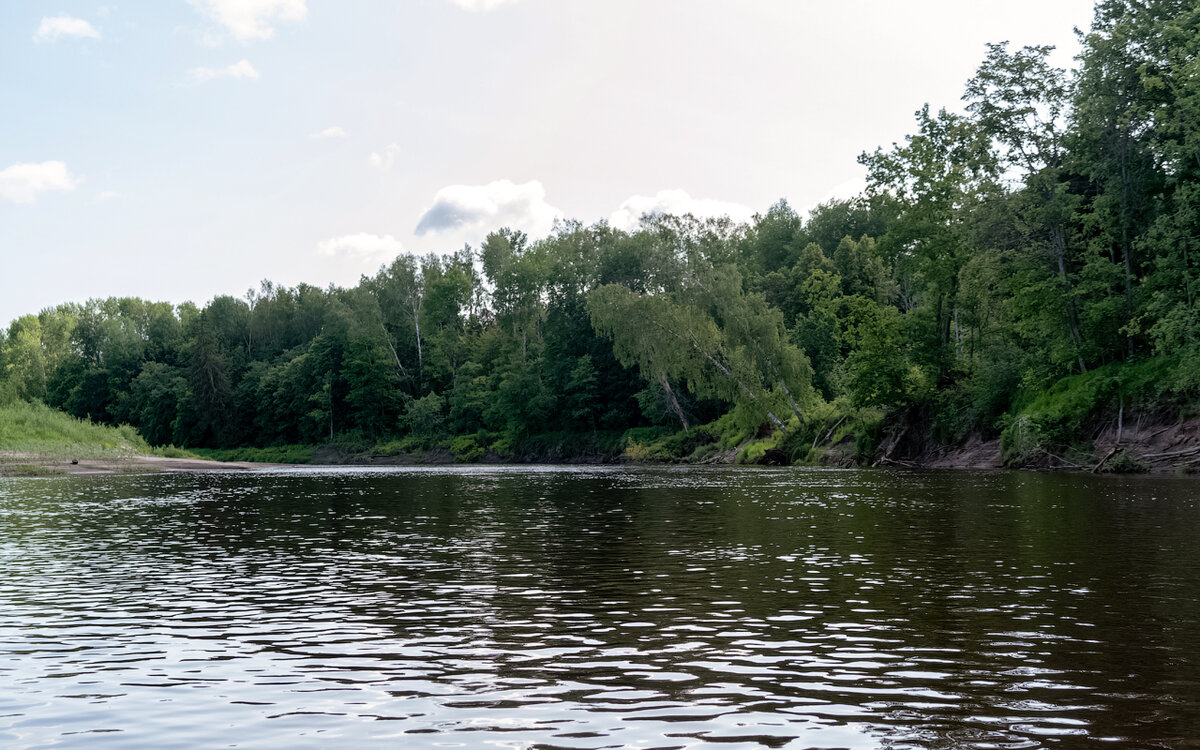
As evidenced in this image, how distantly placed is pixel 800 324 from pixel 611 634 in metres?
83.2

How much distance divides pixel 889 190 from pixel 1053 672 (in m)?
58.0

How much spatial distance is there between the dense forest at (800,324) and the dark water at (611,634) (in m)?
28.1

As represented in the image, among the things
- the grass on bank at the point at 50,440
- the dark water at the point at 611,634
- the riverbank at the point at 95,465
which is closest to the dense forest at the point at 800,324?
the dark water at the point at 611,634

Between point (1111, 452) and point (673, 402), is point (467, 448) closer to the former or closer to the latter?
point (673, 402)

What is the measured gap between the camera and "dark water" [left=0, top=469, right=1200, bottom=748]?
314 inches

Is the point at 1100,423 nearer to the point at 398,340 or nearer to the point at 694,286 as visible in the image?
the point at 694,286

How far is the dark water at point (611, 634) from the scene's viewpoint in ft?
26.2

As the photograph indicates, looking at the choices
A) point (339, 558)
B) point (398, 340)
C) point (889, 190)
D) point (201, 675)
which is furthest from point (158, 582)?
point (398, 340)

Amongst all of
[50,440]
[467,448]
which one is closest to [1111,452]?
[50,440]

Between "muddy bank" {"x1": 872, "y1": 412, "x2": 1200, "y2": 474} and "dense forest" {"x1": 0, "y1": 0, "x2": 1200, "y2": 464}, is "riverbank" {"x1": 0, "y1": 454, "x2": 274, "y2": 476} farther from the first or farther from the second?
"muddy bank" {"x1": 872, "y1": 412, "x2": 1200, "y2": 474}

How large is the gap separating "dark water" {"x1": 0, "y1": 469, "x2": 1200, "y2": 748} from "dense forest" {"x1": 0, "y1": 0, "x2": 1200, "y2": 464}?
28.1 m

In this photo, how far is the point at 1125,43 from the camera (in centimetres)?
4853

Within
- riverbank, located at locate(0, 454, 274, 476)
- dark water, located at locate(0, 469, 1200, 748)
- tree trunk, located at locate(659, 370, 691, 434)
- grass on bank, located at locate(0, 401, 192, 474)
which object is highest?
tree trunk, located at locate(659, 370, 691, 434)

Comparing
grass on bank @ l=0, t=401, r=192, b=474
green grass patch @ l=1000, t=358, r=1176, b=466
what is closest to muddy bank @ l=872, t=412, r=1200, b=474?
green grass patch @ l=1000, t=358, r=1176, b=466
